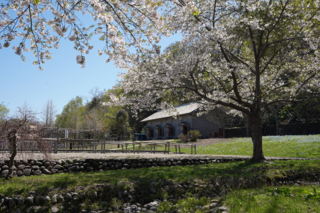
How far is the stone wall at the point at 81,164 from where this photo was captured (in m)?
8.20

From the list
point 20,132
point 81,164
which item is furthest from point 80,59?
point 81,164

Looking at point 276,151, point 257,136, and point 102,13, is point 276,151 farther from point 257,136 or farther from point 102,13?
point 102,13

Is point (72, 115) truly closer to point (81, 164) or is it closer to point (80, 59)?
point (81, 164)

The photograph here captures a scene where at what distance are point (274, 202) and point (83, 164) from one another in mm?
7416

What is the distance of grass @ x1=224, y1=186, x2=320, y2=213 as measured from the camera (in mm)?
4405

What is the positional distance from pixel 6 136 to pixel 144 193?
4.77 meters

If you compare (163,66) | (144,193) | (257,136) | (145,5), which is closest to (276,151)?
(257,136)

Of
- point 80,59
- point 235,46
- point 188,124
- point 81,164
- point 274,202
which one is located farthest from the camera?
point 188,124

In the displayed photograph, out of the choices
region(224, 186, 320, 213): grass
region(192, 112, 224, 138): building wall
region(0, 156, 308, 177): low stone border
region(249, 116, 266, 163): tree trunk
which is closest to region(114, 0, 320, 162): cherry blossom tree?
region(249, 116, 266, 163): tree trunk

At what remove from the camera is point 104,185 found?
6.97 m

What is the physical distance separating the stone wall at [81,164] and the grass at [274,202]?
574cm

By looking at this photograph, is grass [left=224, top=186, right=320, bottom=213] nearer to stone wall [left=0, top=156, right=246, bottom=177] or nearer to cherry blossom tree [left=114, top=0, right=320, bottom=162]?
stone wall [left=0, top=156, right=246, bottom=177]

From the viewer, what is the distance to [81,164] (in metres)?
9.42

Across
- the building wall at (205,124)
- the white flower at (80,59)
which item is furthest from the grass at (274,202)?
the building wall at (205,124)
